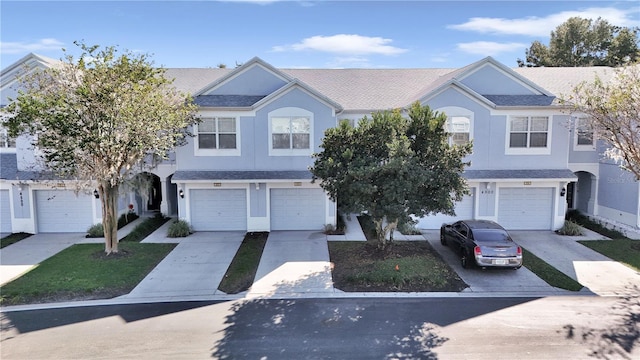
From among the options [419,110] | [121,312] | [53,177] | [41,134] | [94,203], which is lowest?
[121,312]

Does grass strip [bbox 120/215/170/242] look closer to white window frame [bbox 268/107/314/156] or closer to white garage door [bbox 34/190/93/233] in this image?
white garage door [bbox 34/190/93/233]

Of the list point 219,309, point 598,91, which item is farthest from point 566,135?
point 219,309

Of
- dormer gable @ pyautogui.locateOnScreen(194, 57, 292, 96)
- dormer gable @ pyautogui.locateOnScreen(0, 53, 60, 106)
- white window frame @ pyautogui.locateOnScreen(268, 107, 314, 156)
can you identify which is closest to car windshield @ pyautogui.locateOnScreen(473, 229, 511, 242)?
white window frame @ pyautogui.locateOnScreen(268, 107, 314, 156)

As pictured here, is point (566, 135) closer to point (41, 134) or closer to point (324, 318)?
point (324, 318)

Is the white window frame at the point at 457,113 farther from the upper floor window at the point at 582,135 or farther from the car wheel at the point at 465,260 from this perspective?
the car wheel at the point at 465,260

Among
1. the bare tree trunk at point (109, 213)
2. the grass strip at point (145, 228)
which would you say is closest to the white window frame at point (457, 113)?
the bare tree trunk at point (109, 213)

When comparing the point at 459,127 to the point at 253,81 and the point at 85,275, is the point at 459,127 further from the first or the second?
the point at 85,275

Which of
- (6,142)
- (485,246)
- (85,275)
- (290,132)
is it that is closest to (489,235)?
(485,246)
